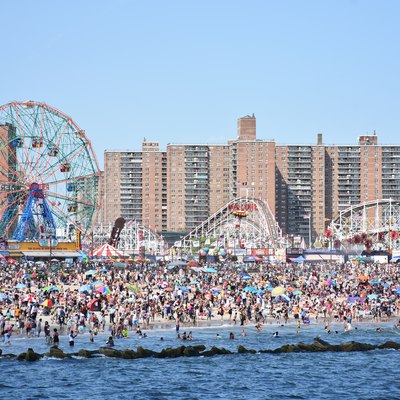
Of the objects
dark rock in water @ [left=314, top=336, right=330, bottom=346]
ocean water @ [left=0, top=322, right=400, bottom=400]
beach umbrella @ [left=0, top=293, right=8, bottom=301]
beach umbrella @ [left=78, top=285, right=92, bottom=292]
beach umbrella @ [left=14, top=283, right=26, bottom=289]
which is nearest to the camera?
ocean water @ [left=0, top=322, right=400, bottom=400]

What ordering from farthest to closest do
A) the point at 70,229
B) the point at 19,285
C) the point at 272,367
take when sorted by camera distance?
1. the point at 70,229
2. the point at 19,285
3. the point at 272,367

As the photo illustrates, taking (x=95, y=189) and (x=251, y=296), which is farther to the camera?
(x=95, y=189)

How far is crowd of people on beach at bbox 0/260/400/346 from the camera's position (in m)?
61.6

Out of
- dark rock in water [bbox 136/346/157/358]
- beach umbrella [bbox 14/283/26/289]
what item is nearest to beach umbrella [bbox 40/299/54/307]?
beach umbrella [bbox 14/283/26/289]

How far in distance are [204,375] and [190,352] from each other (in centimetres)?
486

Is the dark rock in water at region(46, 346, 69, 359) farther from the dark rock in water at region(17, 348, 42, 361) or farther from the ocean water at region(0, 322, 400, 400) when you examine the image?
the dark rock in water at region(17, 348, 42, 361)

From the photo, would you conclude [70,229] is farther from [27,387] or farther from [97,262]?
[27,387]

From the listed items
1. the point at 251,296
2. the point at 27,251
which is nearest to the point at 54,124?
the point at 27,251

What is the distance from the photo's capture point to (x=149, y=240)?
191875 millimetres

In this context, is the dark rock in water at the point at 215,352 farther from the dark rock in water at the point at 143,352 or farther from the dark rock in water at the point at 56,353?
the dark rock in water at the point at 56,353

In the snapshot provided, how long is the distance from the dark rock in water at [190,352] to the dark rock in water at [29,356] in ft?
26.7

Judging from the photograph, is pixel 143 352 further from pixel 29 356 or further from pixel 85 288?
pixel 85 288

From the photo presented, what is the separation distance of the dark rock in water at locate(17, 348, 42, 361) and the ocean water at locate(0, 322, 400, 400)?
38 cm

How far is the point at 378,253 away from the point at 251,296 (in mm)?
55609
